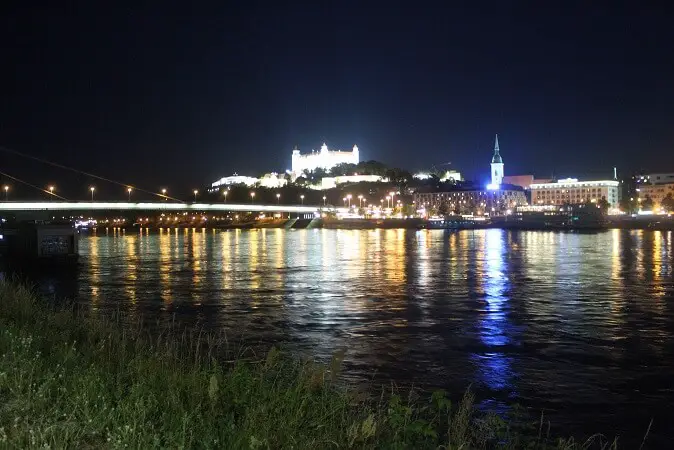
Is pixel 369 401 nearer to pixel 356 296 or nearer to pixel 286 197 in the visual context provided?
pixel 356 296

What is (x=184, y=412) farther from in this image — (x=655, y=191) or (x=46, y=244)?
(x=655, y=191)

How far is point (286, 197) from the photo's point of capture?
189 meters

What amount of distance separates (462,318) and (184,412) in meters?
12.8

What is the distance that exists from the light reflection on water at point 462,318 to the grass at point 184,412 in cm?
224

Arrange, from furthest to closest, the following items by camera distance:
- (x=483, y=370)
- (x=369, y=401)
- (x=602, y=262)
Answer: (x=602, y=262)
(x=483, y=370)
(x=369, y=401)

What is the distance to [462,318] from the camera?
719 inches

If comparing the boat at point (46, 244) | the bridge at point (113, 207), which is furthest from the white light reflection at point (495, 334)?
the bridge at point (113, 207)

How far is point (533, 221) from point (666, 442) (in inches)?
4877

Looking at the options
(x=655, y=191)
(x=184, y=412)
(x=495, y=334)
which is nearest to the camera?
(x=184, y=412)

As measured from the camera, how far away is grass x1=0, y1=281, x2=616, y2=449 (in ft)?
18.7

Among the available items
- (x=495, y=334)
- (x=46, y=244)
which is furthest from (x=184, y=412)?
(x=46, y=244)

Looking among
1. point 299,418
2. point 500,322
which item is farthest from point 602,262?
point 299,418

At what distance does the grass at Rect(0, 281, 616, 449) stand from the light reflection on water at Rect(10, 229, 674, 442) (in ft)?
7.36

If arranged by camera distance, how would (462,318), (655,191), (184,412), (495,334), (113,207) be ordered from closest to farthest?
1. (184,412)
2. (495,334)
3. (462,318)
4. (113,207)
5. (655,191)
